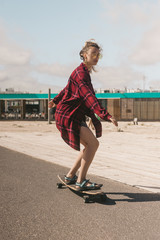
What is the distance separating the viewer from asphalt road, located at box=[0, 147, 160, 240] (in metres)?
2.53

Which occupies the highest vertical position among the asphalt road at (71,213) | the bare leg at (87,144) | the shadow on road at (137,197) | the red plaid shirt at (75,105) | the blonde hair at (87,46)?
the blonde hair at (87,46)

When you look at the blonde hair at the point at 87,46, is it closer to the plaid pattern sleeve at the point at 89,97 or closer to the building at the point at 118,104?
the plaid pattern sleeve at the point at 89,97

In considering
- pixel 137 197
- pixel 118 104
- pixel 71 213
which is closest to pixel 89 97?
pixel 71 213

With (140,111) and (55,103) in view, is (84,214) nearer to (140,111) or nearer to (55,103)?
(55,103)

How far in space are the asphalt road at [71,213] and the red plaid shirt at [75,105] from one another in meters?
0.74

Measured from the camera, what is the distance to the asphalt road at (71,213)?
2531mm

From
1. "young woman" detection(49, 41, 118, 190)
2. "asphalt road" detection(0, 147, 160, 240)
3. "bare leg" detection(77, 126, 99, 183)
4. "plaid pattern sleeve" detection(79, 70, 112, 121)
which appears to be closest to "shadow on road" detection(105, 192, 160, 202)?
"asphalt road" detection(0, 147, 160, 240)

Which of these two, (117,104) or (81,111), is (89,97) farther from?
(117,104)

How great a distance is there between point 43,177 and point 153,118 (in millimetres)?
36905

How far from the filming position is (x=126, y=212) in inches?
122

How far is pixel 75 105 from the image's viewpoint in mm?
3541

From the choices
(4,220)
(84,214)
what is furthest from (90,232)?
(4,220)

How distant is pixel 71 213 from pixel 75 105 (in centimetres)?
125

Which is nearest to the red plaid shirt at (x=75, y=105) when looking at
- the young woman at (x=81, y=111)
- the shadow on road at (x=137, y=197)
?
the young woman at (x=81, y=111)
